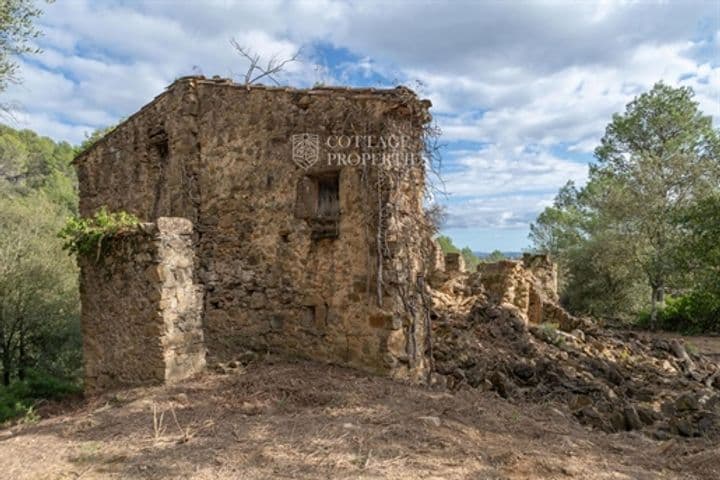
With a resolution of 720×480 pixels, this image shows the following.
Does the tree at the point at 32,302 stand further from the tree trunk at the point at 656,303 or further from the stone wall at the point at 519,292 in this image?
the tree trunk at the point at 656,303

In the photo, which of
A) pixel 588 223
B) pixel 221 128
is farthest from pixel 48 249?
pixel 588 223

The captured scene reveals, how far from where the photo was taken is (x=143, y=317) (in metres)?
6.30

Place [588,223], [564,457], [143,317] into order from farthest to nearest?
[588,223] < [143,317] < [564,457]

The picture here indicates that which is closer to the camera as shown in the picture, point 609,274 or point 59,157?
point 609,274

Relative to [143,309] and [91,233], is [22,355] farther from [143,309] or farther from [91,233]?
[143,309]

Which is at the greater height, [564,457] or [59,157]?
[59,157]

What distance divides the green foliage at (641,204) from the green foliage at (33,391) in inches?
750

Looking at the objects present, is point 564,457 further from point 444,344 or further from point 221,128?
point 221,128

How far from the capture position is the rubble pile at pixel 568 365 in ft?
21.9

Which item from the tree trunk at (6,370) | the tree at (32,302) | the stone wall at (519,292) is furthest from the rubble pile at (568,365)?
the tree trunk at (6,370)

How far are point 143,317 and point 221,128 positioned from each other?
341cm

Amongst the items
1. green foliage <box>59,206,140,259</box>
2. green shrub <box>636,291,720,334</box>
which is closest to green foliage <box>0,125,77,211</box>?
green foliage <box>59,206,140,259</box>

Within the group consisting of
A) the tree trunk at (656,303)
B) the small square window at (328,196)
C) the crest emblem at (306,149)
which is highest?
the crest emblem at (306,149)

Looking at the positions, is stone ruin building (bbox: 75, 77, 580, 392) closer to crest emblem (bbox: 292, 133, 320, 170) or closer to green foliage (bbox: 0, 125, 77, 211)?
crest emblem (bbox: 292, 133, 320, 170)
